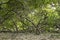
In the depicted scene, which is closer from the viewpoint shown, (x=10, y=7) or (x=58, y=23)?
(x=10, y=7)

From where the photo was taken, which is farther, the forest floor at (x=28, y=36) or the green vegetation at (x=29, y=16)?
the green vegetation at (x=29, y=16)

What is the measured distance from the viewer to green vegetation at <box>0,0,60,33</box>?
360 centimetres

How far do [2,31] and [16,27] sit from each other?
0.94 feet

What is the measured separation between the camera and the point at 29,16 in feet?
12.5

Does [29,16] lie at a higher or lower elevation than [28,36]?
higher

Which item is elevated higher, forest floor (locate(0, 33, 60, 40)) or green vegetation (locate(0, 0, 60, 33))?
green vegetation (locate(0, 0, 60, 33))

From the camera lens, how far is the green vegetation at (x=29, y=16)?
142 inches

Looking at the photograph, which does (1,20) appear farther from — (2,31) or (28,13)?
(28,13)

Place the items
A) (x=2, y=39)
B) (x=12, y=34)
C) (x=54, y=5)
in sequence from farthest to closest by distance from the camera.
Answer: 1. (x=54, y=5)
2. (x=12, y=34)
3. (x=2, y=39)

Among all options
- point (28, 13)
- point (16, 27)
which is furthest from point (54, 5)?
point (16, 27)

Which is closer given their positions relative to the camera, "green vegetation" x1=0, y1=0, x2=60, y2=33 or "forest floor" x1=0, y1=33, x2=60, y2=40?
"forest floor" x1=0, y1=33, x2=60, y2=40

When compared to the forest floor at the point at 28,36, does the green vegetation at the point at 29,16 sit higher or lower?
higher

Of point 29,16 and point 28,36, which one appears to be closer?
point 28,36

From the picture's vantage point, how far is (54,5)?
390 centimetres
